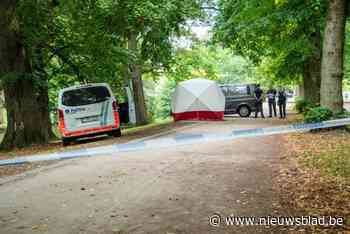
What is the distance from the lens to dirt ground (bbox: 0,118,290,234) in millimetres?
5258

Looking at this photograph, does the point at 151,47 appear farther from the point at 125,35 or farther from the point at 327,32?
the point at 327,32

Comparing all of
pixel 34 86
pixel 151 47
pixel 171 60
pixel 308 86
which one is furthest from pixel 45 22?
pixel 308 86

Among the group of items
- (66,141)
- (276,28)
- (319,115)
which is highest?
(276,28)

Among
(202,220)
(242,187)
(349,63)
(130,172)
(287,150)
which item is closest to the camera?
(202,220)

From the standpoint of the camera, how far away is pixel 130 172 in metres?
8.59

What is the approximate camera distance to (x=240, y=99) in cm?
3066

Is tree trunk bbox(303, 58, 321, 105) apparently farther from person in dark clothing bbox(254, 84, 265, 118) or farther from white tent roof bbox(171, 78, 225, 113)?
white tent roof bbox(171, 78, 225, 113)

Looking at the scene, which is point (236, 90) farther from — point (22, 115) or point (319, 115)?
point (22, 115)

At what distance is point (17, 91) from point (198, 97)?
37.8ft

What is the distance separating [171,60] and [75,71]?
8.97 m

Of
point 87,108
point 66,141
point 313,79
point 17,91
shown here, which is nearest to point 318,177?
point 87,108

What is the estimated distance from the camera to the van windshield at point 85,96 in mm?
15172

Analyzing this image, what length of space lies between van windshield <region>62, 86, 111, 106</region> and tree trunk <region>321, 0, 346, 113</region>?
7.46m

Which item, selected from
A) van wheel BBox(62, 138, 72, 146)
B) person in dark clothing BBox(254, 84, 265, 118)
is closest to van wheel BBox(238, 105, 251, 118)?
person in dark clothing BBox(254, 84, 265, 118)
